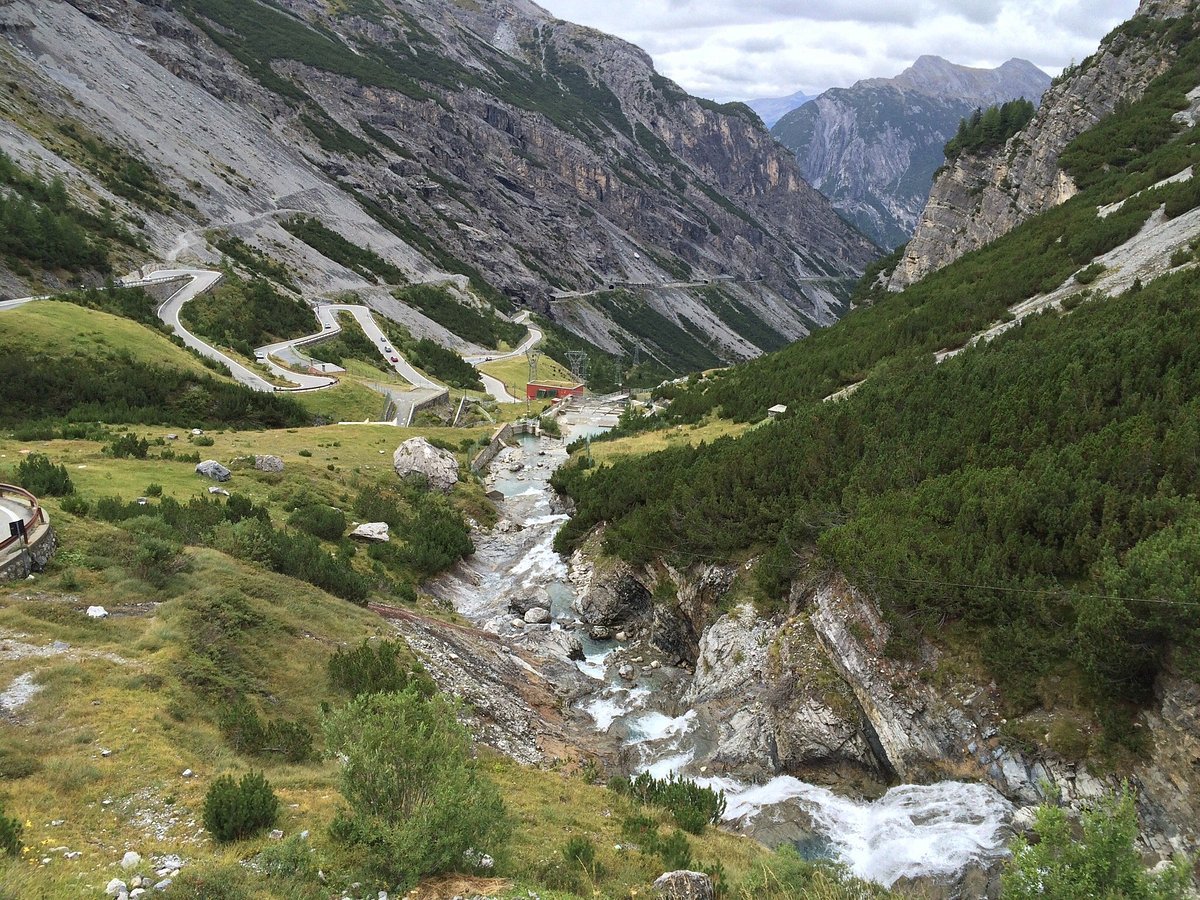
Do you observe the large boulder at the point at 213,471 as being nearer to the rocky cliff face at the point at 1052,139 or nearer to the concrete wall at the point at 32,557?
the concrete wall at the point at 32,557

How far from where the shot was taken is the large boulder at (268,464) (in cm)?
3044

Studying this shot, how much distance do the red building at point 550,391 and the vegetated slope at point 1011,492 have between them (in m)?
40.5

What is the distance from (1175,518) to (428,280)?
364 feet

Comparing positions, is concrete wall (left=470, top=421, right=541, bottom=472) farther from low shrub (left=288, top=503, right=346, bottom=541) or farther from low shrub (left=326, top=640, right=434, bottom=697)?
low shrub (left=326, top=640, right=434, bottom=697)

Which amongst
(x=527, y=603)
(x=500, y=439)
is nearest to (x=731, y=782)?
(x=527, y=603)

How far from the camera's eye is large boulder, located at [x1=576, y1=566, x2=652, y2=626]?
85.5 feet

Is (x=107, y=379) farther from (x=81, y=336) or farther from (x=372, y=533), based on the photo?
(x=372, y=533)

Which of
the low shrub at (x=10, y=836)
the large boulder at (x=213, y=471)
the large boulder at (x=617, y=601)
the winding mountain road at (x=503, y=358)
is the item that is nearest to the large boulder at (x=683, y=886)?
the low shrub at (x=10, y=836)

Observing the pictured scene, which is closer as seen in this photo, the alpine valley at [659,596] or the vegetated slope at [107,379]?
the alpine valley at [659,596]

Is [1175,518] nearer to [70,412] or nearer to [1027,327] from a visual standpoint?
[1027,327]

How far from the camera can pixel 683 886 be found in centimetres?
959

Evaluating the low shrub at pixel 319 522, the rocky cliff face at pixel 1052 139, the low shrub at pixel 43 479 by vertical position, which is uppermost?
the rocky cliff face at pixel 1052 139

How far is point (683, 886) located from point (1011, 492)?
1150 centimetres

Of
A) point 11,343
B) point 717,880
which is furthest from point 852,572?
point 11,343
